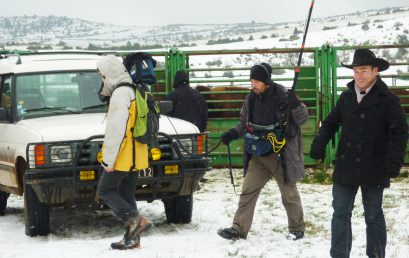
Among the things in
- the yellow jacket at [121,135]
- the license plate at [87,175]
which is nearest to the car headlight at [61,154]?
the license plate at [87,175]

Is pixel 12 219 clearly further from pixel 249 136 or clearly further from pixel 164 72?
pixel 164 72

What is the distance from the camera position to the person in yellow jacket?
6508 millimetres

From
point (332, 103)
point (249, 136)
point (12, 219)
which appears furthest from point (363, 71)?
point (332, 103)

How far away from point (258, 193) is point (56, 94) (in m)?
2.58

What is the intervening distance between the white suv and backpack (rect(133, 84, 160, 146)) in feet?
2.24

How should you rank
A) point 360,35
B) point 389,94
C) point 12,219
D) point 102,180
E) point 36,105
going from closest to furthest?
point 389,94 < point 102,180 < point 36,105 < point 12,219 < point 360,35

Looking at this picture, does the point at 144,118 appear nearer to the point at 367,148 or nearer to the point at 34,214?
the point at 34,214

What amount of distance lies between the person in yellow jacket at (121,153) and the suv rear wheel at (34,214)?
3.24ft

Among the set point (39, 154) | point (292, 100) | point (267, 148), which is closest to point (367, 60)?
point (292, 100)

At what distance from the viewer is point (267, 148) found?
7.25 meters

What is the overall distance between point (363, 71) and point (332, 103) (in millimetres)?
7950

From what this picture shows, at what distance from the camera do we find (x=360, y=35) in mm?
43875

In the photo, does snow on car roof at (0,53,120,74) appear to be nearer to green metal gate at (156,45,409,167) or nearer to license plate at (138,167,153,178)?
license plate at (138,167,153,178)

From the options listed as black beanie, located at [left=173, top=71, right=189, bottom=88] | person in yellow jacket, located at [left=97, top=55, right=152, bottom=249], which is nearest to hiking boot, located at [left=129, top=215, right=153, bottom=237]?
person in yellow jacket, located at [left=97, top=55, right=152, bottom=249]
